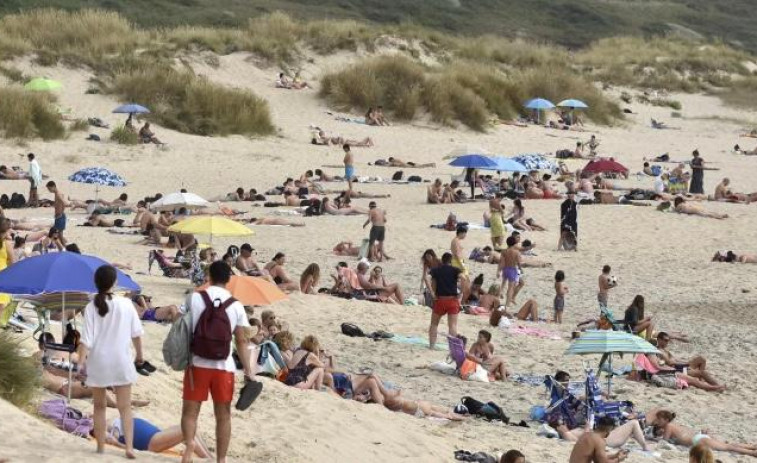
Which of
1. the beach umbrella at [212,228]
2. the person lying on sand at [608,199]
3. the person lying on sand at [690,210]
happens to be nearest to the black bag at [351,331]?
the beach umbrella at [212,228]

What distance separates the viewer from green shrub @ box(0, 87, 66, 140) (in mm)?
29484

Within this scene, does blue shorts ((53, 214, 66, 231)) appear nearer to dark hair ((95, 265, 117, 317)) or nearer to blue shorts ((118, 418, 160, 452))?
blue shorts ((118, 418, 160, 452))

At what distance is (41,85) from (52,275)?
2332cm

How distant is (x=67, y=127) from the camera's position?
3067 centimetres

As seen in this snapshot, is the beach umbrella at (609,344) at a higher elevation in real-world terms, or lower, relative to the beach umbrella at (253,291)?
lower

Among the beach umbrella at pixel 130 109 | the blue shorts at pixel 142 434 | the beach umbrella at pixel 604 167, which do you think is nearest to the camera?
the blue shorts at pixel 142 434

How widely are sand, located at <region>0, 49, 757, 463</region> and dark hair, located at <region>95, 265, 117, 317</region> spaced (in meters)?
0.80

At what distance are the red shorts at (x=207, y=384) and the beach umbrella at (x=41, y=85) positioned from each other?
25356mm

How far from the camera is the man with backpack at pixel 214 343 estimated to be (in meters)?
7.48

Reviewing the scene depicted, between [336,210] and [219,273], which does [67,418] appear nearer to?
[219,273]

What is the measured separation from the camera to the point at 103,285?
7.52 m

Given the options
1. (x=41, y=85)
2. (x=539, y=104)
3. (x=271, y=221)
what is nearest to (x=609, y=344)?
(x=271, y=221)

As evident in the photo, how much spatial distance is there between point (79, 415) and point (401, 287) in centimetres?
969

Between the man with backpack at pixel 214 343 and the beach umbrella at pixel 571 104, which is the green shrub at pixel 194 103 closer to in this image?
the beach umbrella at pixel 571 104
